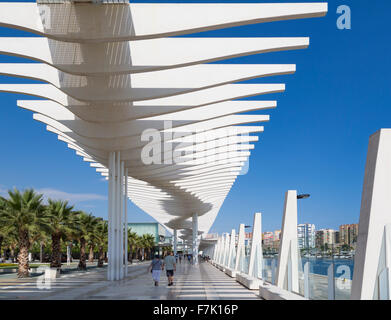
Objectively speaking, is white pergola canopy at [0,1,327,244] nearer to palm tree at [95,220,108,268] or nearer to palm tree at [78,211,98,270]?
palm tree at [78,211,98,270]

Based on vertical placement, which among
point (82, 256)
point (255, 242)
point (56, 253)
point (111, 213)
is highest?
point (111, 213)

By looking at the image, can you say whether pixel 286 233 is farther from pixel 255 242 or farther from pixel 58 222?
pixel 58 222

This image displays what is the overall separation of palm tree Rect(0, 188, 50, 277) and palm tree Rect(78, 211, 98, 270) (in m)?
7.57

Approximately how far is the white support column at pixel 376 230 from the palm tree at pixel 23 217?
63.5 ft

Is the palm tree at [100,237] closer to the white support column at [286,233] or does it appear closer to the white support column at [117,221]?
the white support column at [117,221]

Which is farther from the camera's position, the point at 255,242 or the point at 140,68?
the point at 255,242

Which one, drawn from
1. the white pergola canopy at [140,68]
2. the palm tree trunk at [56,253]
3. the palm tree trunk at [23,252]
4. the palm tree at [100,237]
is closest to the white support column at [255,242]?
the white pergola canopy at [140,68]

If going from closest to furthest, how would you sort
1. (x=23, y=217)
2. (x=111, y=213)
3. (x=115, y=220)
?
(x=111, y=213)
(x=115, y=220)
(x=23, y=217)

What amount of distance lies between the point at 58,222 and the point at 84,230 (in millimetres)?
5217

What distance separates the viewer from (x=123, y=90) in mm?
15391

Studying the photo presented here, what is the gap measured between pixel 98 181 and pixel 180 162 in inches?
444

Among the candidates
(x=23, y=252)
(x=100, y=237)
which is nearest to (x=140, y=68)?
(x=23, y=252)

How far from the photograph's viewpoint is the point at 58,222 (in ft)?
90.0
